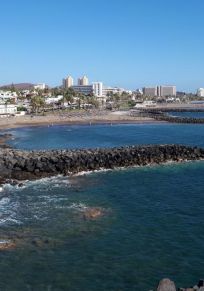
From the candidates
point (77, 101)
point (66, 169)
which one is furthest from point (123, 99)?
point (66, 169)

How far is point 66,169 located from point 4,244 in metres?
15.6

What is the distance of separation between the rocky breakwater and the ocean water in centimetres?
227

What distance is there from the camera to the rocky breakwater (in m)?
32.4

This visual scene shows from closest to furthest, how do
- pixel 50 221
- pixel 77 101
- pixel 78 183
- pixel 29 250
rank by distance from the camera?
pixel 29 250
pixel 50 221
pixel 78 183
pixel 77 101

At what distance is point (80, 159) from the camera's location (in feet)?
116

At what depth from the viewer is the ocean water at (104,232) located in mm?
15102

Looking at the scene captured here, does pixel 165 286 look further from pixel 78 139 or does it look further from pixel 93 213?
pixel 78 139

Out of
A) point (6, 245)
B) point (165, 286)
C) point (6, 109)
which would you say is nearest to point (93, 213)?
point (6, 245)

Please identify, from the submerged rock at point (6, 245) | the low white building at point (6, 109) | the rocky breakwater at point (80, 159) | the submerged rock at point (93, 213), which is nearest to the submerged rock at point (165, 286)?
the submerged rock at point (6, 245)

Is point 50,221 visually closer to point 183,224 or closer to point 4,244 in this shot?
point 4,244

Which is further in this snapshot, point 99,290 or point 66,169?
point 66,169

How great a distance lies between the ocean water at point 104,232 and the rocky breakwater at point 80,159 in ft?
7.45

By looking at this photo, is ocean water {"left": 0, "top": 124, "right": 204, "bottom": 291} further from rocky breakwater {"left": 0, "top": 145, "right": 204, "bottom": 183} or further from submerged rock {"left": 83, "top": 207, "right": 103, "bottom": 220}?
rocky breakwater {"left": 0, "top": 145, "right": 204, "bottom": 183}

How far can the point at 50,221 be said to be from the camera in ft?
68.2
